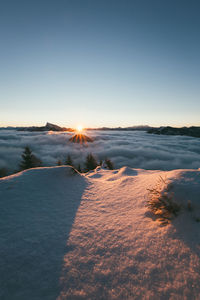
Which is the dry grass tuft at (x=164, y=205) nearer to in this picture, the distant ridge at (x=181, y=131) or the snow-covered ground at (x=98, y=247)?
the snow-covered ground at (x=98, y=247)

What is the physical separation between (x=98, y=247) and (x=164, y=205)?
1.63m

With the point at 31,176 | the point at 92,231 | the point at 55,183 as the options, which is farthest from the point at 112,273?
the point at 31,176

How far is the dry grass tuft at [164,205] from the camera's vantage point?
270 cm

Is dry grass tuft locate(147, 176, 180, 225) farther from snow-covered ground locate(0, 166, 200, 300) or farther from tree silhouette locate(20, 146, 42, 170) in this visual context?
tree silhouette locate(20, 146, 42, 170)

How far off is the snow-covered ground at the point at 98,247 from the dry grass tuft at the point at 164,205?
10 centimetres

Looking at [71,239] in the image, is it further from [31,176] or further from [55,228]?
[31,176]

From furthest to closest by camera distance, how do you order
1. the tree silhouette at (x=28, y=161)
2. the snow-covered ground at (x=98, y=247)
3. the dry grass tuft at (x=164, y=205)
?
the tree silhouette at (x=28, y=161) < the dry grass tuft at (x=164, y=205) < the snow-covered ground at (x=98, y=247)

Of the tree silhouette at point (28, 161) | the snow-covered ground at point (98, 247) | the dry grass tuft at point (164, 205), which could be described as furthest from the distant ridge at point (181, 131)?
the snow-covered ground at point (98, 247)

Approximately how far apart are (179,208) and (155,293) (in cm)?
156

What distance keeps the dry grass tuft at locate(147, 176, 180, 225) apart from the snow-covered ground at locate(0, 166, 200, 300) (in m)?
0.10

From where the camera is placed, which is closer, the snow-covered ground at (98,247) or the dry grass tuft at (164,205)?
the snow-covered ground at (98,247)

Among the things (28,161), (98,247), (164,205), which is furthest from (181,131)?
(98,247)

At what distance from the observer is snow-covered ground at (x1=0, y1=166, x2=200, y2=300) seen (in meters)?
1.68

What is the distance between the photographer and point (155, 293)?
1.62 meters
